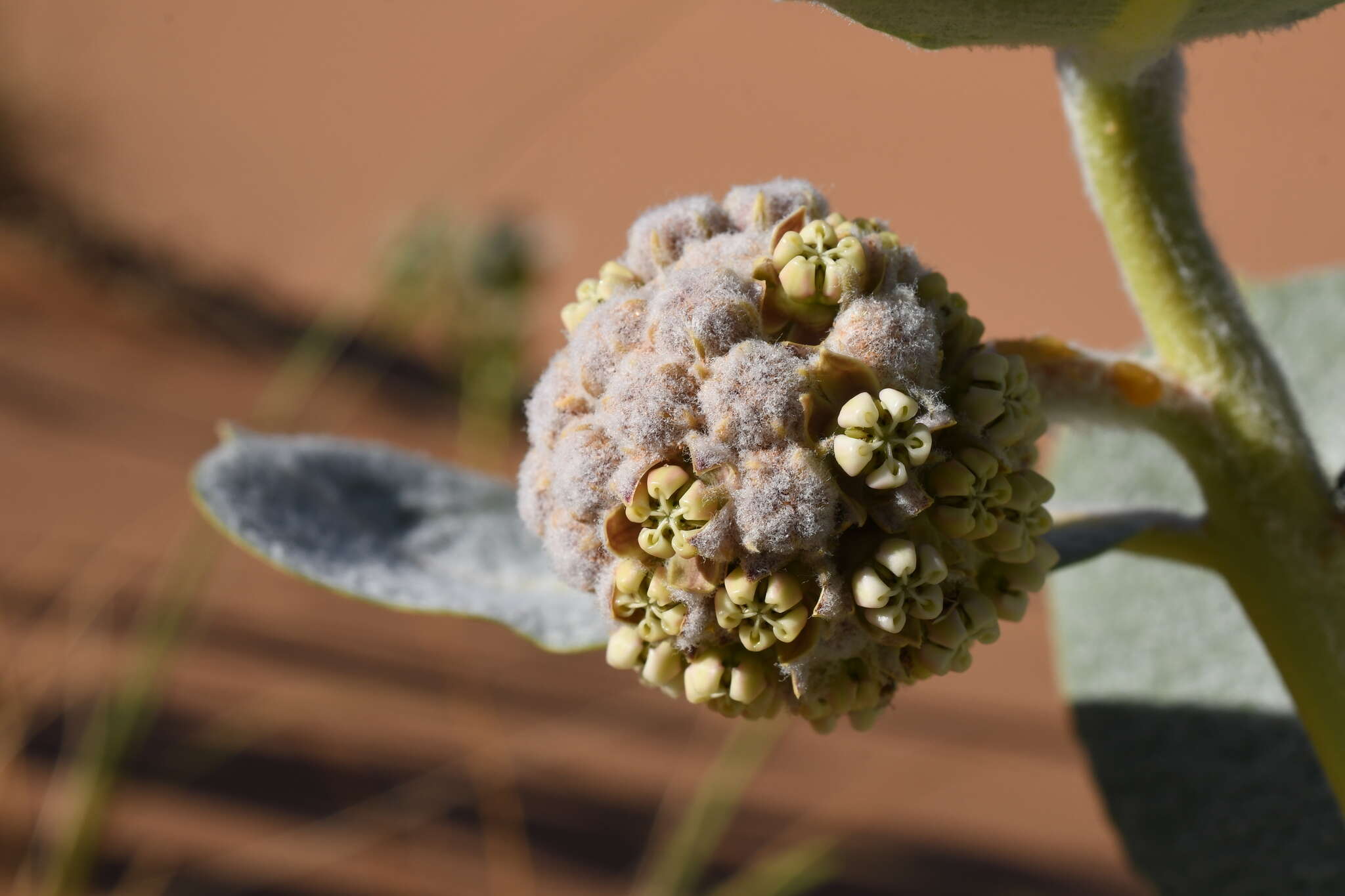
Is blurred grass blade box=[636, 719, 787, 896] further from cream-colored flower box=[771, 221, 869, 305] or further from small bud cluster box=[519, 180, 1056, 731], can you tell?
cream-colored flower box=[771, 221, 869, 305]

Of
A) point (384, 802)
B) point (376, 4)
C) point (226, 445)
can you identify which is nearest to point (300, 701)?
point (384, 802)

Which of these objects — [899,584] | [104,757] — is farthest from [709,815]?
[899,584]

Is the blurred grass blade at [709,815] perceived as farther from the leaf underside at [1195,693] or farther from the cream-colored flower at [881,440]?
the cream-colored flower at [881,440]

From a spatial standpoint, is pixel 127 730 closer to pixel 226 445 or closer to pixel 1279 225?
pixel 226 445

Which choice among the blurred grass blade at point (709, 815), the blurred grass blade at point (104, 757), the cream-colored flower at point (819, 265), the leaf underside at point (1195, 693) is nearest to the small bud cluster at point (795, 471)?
the cream-colored flower at point (819, 265)

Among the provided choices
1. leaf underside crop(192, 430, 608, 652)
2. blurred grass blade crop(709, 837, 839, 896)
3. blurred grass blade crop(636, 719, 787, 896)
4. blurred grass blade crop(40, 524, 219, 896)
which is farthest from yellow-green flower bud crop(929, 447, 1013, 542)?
blurred grass blade crop(709, 837, 839, 896)

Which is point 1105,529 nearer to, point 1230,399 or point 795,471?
point 1230,399
